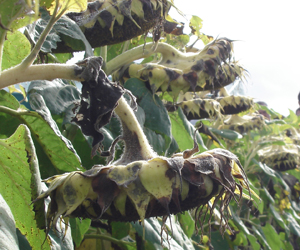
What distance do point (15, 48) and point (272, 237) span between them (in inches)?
118

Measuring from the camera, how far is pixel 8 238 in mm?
640

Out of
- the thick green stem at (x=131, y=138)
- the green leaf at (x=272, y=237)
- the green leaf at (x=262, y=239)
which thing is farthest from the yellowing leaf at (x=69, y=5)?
the green leaf at (x=272, y=237)

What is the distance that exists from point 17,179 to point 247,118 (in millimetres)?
2609

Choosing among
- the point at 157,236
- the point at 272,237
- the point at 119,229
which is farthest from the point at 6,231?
the point at 272,237

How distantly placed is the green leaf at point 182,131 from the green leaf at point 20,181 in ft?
3.45

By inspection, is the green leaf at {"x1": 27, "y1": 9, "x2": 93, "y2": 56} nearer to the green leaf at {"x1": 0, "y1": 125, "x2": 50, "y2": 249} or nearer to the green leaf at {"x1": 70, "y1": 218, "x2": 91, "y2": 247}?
the green leaf at {"x1": 0, "y1": 125, "x2": 50, "y2": 249}

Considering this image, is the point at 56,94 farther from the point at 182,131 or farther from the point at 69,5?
the point at 182,131

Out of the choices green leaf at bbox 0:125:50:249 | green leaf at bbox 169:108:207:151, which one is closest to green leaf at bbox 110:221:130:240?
green leaf at bbox 169:108:207:151

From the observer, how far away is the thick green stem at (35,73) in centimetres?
62

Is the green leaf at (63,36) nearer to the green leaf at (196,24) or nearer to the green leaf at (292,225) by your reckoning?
the green leaf at (196,24)

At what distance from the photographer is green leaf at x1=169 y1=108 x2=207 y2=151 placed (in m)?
1.74

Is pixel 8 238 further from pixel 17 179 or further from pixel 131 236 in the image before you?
pixel 131 236

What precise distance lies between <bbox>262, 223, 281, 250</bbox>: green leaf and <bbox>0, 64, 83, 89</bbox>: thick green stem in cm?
303

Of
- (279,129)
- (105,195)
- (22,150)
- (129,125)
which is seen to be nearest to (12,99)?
(22,150)
